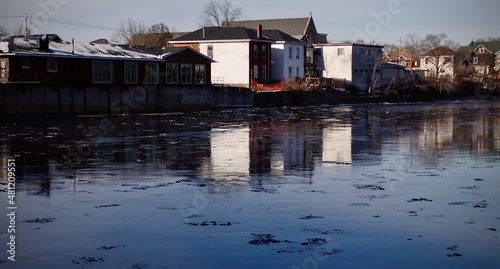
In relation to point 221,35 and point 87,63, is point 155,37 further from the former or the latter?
point 87,63

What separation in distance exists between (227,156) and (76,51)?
4370 cm

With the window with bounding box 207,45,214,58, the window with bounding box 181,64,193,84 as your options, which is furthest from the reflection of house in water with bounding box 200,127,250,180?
the window with bounding box 207,45,214,58

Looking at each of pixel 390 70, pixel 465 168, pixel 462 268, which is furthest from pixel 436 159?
pixel 390 70

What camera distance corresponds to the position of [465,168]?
20531mm

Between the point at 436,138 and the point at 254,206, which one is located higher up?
the point at 436,138

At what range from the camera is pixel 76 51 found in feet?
211

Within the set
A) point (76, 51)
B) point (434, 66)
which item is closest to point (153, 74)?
point (76, 51)

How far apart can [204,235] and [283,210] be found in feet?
8.57

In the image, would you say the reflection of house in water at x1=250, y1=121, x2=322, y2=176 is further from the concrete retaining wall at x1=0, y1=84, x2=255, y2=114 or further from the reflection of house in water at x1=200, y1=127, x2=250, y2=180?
the concrete retaining wall at x1=0, y1=84, x2=255, y2=114

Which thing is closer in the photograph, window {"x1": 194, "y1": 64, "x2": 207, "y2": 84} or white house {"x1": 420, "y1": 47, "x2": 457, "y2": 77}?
window {"x1": 194, "y1": 64, "x2": 207, "y2": 84}

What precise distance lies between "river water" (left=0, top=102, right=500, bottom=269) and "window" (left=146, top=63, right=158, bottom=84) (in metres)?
43.1

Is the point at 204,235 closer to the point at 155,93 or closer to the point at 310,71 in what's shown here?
the point at 155,93

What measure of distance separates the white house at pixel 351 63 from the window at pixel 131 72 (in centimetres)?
4498

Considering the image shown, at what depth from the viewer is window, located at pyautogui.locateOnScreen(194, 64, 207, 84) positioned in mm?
76562
